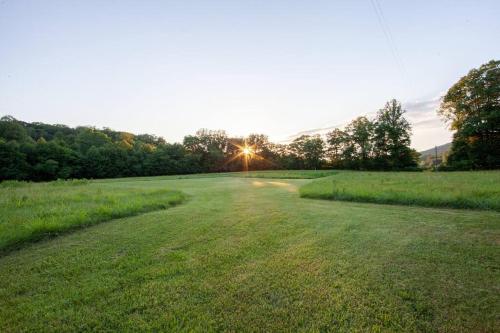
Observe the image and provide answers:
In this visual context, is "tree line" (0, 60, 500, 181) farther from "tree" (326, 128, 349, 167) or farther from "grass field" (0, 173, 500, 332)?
"grass field" (0, 173, 500, 332)

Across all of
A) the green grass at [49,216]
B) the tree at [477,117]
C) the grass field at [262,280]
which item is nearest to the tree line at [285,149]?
the tree at [477,117]

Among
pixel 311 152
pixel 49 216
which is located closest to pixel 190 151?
pixel 311 152

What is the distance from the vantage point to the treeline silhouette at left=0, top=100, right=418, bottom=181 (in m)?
43.0

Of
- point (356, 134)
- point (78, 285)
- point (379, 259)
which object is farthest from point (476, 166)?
point (78, 285)

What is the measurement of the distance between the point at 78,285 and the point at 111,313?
3.47ft

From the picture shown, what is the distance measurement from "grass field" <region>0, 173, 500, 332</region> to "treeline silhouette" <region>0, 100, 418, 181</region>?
5007 cm

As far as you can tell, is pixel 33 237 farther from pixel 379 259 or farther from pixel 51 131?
pixel 51 131

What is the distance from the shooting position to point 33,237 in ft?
15.5

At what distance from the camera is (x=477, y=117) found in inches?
1174

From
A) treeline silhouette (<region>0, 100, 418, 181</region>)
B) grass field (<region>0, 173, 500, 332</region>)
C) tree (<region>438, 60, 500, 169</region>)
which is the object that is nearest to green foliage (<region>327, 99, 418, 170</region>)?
treeline silhouette (<region>0, 100, 418, 181</region>)

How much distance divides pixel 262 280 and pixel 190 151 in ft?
233

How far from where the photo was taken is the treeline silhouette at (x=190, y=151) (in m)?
43.0

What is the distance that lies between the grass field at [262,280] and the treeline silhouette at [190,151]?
5007 cm

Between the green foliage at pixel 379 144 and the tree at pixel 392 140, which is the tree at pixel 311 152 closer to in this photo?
the green foliage at pixel 379 144
